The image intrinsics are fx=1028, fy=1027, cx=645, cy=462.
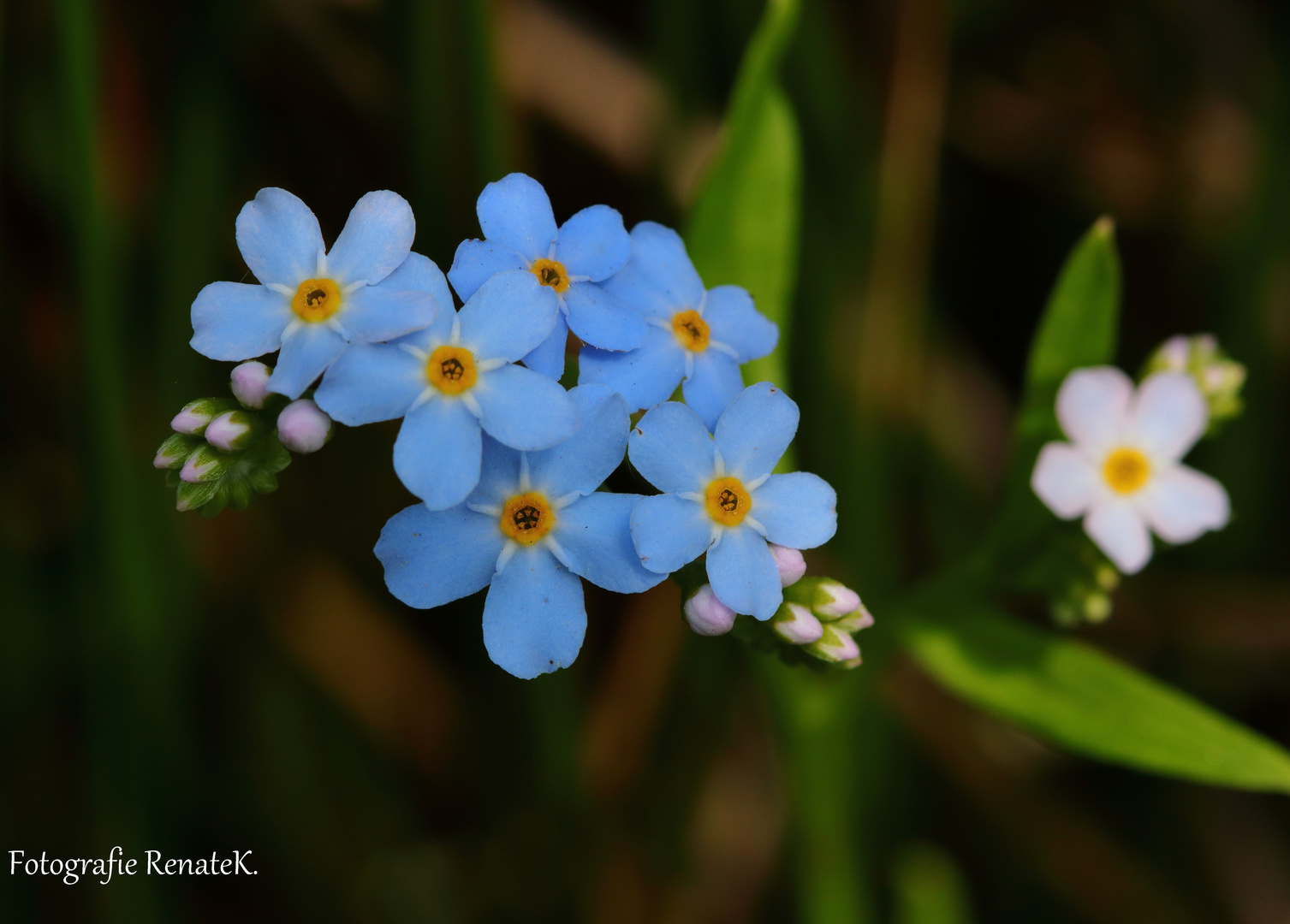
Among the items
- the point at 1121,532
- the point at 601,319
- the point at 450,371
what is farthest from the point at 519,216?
the point at 1121,532

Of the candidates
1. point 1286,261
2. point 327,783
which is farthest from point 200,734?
point 1286,261

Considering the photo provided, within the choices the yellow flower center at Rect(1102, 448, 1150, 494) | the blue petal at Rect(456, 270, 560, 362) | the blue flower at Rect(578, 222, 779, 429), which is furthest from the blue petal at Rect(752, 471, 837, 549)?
the yellow flower center at Rect(1102, 448, 1150, 494)

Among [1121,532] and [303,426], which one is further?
[1121,532]

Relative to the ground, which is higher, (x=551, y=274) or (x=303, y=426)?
(x=551, y=274)

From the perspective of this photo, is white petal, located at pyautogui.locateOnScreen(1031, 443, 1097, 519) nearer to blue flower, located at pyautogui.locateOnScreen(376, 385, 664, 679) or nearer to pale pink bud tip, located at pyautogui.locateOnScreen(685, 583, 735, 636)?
pale pink bud tip, located at pyautogui.locateOnScreen(685, 583, 735, 636)

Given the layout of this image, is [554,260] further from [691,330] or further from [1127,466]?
[1127,466]
